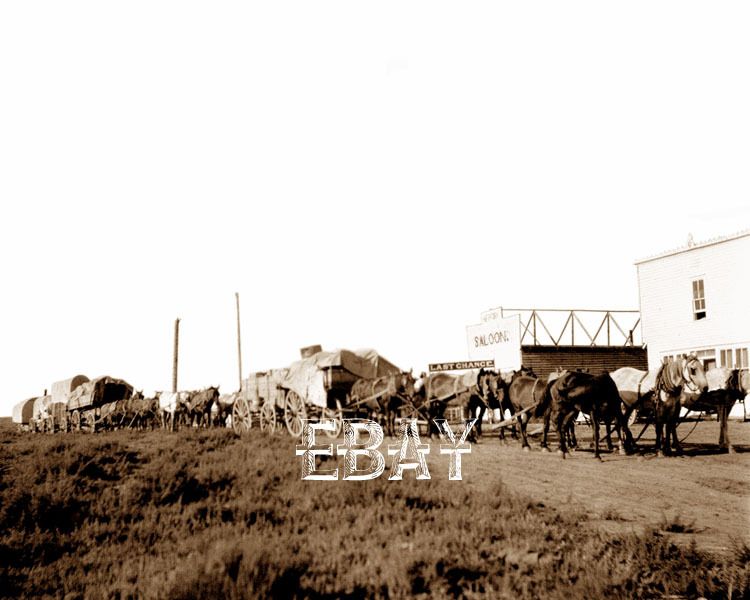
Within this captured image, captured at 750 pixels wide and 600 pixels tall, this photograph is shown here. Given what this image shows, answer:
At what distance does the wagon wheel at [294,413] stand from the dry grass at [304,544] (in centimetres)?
749

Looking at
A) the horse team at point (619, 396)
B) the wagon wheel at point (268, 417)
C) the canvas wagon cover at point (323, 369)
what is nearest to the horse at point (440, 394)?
the horse team at point (619, 396)

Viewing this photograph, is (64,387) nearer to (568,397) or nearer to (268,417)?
(268,417)

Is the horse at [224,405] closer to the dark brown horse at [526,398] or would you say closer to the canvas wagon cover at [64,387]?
the dark brown horse at [526,398]

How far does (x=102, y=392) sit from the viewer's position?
3822 cm

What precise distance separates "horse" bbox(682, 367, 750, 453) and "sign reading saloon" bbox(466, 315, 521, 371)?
1554 centimetres

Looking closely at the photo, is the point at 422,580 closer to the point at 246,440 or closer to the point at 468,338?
the point at 246,440

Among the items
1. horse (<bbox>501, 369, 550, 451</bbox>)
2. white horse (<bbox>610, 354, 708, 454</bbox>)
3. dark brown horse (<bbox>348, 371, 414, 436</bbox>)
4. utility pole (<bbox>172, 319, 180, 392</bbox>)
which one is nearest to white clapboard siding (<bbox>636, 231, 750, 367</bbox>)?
white horse (<bbox>610, 354, 708, 454</bbox>)

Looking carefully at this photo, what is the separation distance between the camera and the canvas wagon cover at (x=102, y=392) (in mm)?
38250

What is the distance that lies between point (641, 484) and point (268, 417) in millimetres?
14057

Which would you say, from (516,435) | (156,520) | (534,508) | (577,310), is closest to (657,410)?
(516,435)

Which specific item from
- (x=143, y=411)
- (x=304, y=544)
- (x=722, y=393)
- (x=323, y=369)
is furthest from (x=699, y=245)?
(x=143, y=411)

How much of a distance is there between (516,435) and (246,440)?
28.3ft

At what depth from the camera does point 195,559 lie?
26.5ft

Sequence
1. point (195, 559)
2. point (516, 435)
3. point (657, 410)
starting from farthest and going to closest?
point (516, 435) → point (657, 410) → point (195, 559)
